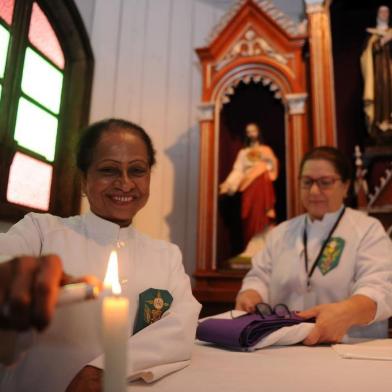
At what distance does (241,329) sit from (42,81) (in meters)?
2.69

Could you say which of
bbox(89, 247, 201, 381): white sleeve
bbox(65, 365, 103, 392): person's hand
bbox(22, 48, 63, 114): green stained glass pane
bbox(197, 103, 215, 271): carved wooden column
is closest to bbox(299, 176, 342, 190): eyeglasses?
bbox(89, 247, 201, 381): white sleeve

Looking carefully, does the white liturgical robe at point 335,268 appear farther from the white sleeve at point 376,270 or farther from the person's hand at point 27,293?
the person's hand at point 27,293

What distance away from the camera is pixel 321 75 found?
3193 mm

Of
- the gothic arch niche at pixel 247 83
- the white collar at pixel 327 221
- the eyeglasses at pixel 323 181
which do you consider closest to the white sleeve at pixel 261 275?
the white collar at pixel 327 221

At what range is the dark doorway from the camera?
3.36 m

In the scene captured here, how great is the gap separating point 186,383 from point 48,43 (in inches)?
126

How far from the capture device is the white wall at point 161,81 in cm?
362

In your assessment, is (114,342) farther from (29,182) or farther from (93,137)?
(29,182)

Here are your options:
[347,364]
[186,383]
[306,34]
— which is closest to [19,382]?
[186,383]

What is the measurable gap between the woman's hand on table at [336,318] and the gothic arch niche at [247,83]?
5.44 ft

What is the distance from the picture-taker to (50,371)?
695 millimetres

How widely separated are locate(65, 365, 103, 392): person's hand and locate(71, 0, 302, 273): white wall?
112 inches

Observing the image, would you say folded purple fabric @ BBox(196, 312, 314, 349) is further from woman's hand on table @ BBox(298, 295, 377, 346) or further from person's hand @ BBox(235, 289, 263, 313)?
person's hand @ BBox(235, 289, 263, 313)

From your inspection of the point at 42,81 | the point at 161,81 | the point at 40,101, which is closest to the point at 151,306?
the point at 40,101
